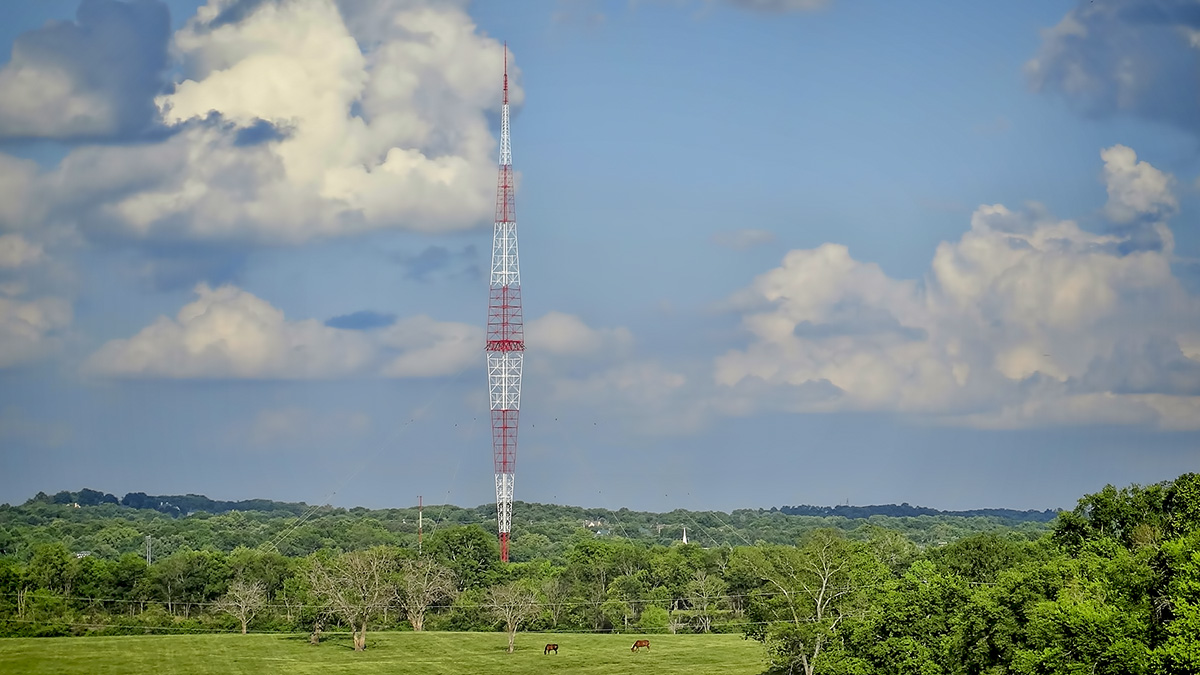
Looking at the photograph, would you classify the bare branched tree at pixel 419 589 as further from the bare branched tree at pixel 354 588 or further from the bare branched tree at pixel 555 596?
the bare branched tree at pixel 555 596

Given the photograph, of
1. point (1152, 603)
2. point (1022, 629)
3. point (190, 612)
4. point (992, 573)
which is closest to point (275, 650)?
point (190, 612)

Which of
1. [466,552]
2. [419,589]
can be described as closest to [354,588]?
[419,589]

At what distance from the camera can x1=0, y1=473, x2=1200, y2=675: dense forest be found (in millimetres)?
61938

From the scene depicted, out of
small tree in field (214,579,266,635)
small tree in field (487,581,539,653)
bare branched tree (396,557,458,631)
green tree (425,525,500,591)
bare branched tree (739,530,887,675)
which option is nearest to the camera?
bare branched tree (739,530,887,675)

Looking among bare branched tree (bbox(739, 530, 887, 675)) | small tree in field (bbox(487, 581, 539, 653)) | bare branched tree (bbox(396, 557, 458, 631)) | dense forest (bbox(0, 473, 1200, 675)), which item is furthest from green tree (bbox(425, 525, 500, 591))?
bare branched tree (bbox(739, 530, 887, 675))

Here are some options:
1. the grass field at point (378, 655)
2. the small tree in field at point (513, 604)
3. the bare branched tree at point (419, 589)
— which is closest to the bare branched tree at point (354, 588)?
the grass field at point (378, 655)

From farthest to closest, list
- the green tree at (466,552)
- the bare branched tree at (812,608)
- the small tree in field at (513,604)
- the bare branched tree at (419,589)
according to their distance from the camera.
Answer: the green tree at (466,552) → the bare branched tree at (419,589) → the small tree in field at (513,604) → the bare branched tree at (812,608)

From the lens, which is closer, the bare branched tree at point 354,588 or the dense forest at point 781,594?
the dense forest at point 781,594

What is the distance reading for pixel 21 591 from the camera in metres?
146

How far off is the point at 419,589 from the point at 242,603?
69.6ft

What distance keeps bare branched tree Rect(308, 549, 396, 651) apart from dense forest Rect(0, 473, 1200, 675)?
0.26 metres

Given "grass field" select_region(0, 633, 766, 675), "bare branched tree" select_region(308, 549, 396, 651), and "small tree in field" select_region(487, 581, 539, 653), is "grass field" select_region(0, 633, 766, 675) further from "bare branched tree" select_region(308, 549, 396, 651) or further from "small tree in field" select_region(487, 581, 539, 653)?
"bare branched tree" select_region(308, 549, 396, 651)

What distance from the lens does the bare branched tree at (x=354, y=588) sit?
431 feet

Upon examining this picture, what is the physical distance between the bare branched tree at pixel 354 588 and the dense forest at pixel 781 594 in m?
0.26
